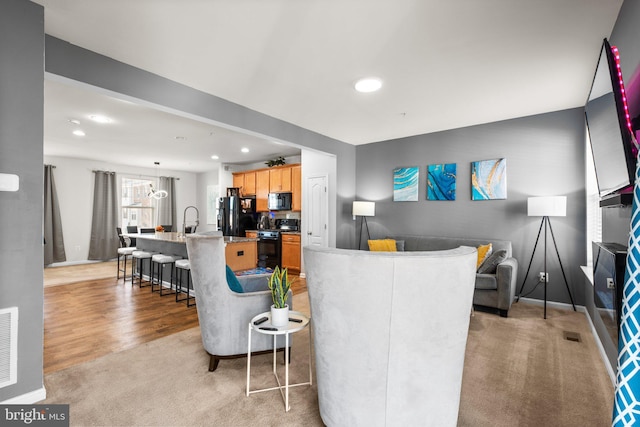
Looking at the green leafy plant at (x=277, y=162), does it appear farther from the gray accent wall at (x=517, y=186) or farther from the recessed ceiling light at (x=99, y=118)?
the recessed ceiling light at (x=99, y=118)

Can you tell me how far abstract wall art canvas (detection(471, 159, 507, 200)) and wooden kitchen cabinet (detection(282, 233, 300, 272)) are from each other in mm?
3208

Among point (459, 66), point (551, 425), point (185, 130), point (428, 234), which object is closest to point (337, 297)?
point (551, 425)

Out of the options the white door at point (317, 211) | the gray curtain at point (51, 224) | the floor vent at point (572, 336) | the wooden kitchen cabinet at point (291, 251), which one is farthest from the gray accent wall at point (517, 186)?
the gray curtain at point (51, 224)

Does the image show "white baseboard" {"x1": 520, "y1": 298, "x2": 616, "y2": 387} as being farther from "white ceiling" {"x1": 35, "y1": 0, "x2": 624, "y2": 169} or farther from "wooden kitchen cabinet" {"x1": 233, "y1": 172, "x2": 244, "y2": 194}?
"wooden kitchen cabinet" {"x1": 233, "y1": 172, "x2": 244, "y2": 194}

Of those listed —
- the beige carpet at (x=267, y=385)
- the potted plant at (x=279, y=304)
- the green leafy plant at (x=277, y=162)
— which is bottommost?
the beige carpet at (x=267, y=385)

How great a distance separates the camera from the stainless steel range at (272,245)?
20.1 feet

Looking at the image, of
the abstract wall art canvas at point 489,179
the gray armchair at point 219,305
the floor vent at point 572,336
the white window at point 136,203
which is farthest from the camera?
the white window at point 136,203

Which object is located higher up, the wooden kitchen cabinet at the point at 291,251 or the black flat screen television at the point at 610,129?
the black flat screen television at the point at 610,129

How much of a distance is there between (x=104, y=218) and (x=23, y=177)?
22.5ft

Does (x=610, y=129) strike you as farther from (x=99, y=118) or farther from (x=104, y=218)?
(x=104, y=218)

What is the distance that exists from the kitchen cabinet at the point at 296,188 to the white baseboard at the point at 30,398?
15.1ft

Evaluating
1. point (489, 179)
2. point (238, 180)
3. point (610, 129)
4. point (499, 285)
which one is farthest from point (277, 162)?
point (610, 129)

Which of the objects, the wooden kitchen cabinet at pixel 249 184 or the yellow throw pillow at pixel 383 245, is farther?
the wooden kitchen cabinet at pixel 249 184

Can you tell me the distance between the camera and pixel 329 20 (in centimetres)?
205
